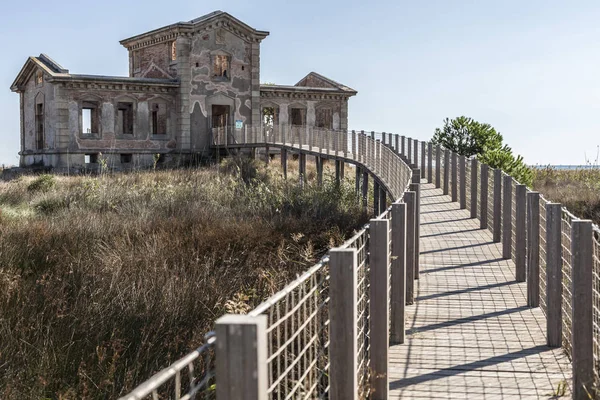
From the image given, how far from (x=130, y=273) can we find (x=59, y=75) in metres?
24.4

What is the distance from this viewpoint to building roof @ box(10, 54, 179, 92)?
110ft

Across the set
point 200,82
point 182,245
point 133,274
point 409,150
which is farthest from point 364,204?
point 200,82

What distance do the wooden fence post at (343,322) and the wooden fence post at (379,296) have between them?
1.31 meters

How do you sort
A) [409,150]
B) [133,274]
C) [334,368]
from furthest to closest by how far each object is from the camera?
[409,150]
[133,274]
[334,368]

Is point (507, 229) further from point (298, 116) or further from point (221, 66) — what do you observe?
point (298, 116)

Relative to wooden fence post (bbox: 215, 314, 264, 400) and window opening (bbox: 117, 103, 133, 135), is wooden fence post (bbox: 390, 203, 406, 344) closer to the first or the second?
wooden fence post (bbox: 215, 314, 264, 400)

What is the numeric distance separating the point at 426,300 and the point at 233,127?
27.1 m

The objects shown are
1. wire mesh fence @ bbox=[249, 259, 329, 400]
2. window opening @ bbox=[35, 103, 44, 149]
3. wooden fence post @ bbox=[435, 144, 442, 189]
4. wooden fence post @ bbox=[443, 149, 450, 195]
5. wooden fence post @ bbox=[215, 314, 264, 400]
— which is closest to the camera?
wooden fence post @ bbox=[215, 314, 264, 400]

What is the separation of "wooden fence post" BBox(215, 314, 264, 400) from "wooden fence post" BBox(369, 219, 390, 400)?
10.7 ft

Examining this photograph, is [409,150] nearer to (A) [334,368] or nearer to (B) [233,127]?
(B) [233,127]

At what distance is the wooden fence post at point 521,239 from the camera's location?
10.1m

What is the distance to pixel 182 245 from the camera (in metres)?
13.5

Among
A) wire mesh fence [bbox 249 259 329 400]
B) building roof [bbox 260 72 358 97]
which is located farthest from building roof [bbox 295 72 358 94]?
wire mesh fence [bbox 249 259 329 400]

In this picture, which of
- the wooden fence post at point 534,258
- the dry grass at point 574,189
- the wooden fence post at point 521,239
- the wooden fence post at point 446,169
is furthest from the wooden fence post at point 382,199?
the wooden fence post at point 534,258
